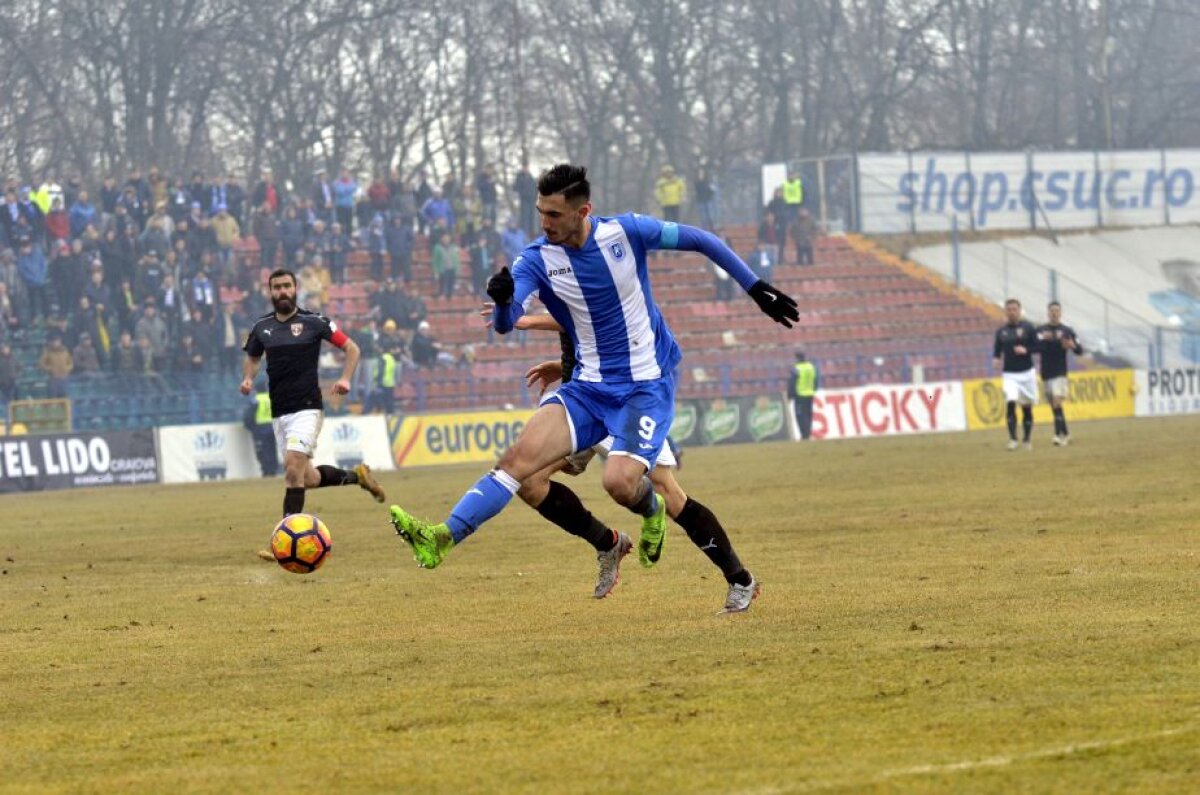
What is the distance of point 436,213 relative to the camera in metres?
41.1

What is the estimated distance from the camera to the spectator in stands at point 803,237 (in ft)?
153

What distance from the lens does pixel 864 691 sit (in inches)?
294

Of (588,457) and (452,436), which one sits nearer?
(588,457)

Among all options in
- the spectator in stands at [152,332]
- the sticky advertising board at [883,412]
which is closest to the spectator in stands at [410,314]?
the spectator in stands at [152,332]

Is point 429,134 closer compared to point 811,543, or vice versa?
point 811,543

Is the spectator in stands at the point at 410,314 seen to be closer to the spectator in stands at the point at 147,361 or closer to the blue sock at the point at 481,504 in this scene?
the spectator in stands at the point at 147,361

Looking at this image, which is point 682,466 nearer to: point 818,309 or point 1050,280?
point 818,309

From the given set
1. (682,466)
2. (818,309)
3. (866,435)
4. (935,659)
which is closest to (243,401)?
(682,466)

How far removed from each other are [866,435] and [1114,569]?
28021mm

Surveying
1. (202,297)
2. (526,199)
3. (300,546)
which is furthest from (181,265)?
(300,546)

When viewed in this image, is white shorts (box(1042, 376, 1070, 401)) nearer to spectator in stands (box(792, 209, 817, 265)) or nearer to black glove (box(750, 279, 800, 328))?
spectator in stands (box(792, 209, 817, 265))

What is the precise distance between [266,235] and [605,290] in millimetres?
28427

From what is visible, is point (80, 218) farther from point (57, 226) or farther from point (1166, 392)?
point (1166, 392)

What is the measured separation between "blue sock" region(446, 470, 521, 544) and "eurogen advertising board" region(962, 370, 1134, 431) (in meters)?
31.9
